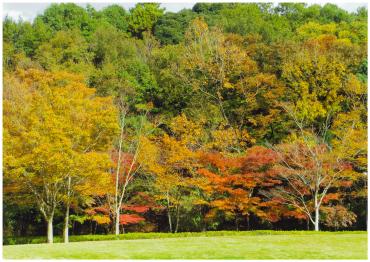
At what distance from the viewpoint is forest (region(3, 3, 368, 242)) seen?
22625 millimetres

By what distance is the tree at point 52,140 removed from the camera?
20781mm

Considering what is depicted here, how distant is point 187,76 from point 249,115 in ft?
17.7

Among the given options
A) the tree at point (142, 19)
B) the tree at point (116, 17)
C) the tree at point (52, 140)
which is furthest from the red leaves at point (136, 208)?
the tree at point (116, 17)

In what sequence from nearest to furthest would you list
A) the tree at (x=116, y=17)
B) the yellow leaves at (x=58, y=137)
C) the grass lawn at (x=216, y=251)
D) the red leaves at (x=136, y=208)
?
the grass lawn at (x=216, y=251)
the yellow leaves at (x=58, y=137)
the red leaves at (x=136, y=208)
the tree at (x=116, y=17)

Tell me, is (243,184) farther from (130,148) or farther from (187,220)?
(130,148)

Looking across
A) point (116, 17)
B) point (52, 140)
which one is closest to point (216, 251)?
point (52, 140)

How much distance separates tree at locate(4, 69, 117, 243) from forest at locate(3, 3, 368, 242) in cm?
7

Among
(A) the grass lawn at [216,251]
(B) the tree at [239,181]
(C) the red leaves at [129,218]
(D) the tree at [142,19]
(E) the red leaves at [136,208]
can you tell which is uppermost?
(D) the tree at [142,19]

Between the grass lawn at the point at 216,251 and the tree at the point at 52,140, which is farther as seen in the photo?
the tree at the point at 52,140

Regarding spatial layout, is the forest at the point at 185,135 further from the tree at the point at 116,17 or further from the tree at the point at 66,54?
the tree at the point at 116,17

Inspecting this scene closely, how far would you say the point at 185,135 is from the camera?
101ft

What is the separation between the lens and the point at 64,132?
21.4 meters

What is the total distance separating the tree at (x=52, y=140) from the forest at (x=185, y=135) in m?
0.07

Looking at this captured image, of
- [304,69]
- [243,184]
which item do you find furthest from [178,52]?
[243,184]
